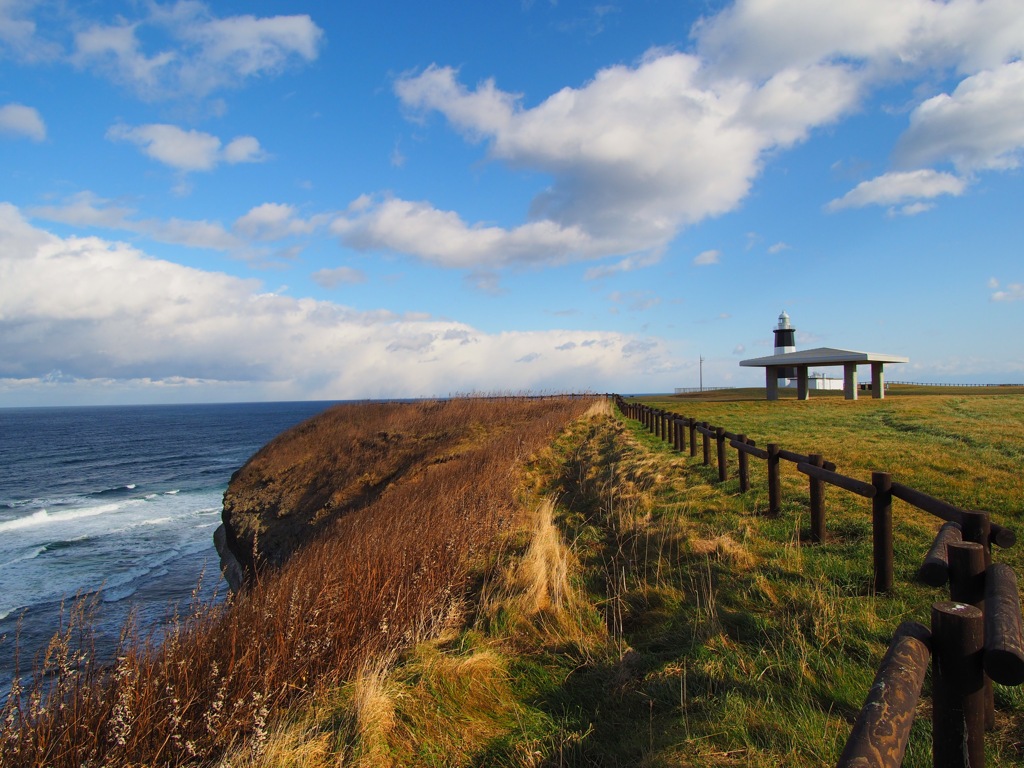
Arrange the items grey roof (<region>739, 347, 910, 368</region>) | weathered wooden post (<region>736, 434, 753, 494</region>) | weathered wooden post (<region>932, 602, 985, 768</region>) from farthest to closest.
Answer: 1. grey roof (<region>739, 347, 910, 368</region>)
2. weathered wooden post (<region>736, 434, 753, 494</region>)
3. weathered wooden post (<region>932, 602, 985, 768</region>)

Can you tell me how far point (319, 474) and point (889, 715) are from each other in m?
23.1

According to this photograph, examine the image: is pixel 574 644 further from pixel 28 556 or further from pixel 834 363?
pixel 834 363

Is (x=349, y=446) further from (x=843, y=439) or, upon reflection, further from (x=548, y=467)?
(x=843, y=439)

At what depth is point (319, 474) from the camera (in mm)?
23016

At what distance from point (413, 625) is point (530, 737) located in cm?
190

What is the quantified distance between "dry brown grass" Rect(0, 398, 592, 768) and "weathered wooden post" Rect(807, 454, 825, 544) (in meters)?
3.95

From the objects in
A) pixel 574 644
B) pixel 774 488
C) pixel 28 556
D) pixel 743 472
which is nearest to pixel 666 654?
pixel 574 644

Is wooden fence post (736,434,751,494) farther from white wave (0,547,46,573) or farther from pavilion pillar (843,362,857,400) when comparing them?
pavilion pillar (843,362,857,400)

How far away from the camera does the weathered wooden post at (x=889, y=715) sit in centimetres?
168

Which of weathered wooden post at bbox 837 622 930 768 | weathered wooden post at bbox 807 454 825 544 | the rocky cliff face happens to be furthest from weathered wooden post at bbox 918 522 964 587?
the rocky cliff face

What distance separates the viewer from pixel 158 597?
1633cm

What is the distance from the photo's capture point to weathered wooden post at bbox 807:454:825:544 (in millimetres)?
6273

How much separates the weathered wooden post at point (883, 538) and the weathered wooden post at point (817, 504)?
124cm

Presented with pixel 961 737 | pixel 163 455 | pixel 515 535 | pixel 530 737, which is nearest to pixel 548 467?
pixel 515 535
